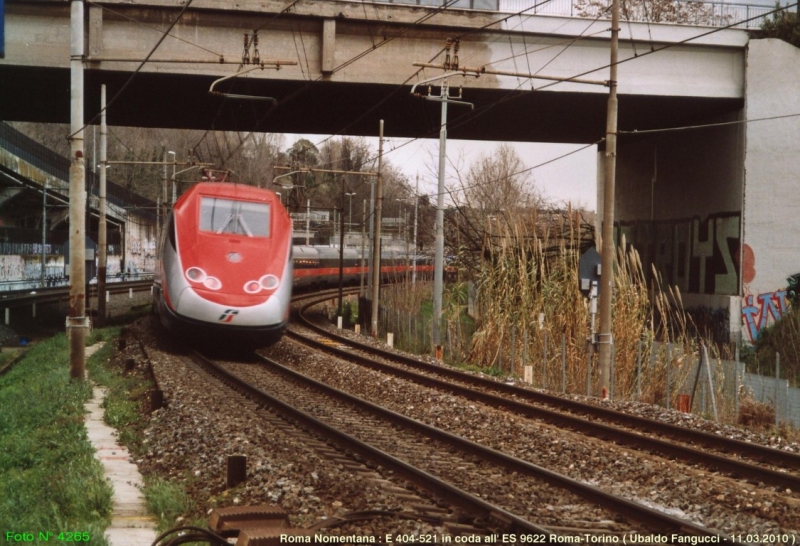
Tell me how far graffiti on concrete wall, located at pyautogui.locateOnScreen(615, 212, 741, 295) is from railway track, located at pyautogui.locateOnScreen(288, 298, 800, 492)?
10.8m

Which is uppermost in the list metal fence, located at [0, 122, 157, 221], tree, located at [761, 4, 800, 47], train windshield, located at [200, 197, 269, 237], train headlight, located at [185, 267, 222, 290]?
tree, located at [761, 4, 800, 47]

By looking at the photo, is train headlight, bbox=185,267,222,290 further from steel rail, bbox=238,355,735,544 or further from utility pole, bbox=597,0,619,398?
utility pole, bbox=597,0,619,398

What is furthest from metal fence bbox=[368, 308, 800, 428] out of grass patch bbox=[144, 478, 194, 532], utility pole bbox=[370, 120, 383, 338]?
grass patch bbox=[144, 478, 194, 532]

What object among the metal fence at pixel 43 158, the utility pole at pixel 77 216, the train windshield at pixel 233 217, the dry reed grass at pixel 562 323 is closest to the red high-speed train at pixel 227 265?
the train windshield at pixel 233 217

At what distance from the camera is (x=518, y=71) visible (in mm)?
24812

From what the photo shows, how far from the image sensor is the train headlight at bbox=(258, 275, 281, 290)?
57.0 feet

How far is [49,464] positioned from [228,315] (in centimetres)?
767

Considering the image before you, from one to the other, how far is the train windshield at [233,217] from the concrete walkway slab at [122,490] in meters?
5.84

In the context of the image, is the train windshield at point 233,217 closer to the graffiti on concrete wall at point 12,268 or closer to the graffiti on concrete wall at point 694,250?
the graffiti on concrete wall at point 694,250

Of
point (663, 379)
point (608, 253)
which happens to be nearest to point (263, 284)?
point (608, 253)

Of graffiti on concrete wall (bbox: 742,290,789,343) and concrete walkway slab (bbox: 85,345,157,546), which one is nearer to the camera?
concrete walkway slab (bbox: 85,345,157,546)

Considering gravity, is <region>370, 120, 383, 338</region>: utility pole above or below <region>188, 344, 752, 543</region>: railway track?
above

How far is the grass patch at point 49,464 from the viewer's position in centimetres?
711

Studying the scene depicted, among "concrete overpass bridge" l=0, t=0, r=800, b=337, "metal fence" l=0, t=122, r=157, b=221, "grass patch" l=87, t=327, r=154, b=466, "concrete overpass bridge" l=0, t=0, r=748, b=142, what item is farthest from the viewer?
"metal fence" l=0, t=122, r=157, b=221
